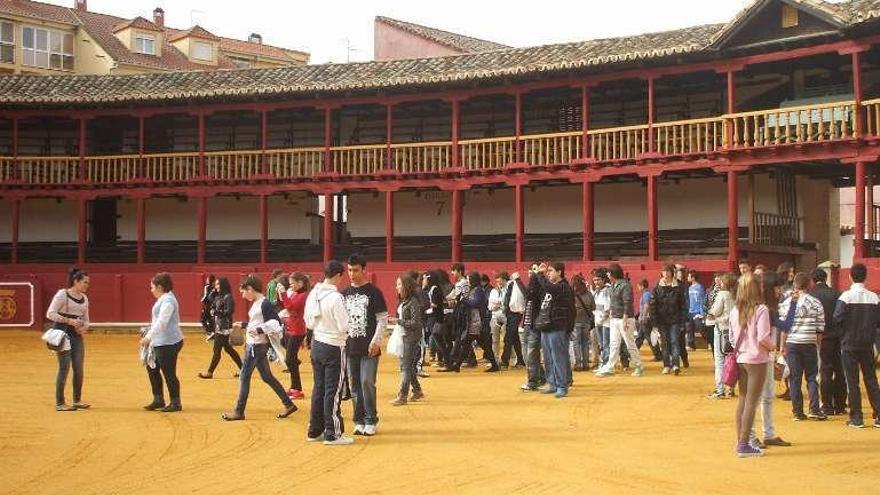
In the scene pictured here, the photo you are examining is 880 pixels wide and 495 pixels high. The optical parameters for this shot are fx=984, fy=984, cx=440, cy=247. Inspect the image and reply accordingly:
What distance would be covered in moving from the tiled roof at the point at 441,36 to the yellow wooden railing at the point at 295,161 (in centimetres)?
1642

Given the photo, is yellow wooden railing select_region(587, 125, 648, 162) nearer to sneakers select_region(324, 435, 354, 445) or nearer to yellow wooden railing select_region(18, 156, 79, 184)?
yellow wooden railing select_region(18, 156, 79, 184)

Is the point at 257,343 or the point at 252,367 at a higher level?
the point at 257,343

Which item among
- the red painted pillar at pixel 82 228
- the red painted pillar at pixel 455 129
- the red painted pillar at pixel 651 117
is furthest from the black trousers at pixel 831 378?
the red painted pillar at pixel 82 228

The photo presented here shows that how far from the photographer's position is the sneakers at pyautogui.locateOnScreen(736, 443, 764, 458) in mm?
9039

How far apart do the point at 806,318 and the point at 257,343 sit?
6039mm

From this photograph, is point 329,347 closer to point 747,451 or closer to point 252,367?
point 252,367

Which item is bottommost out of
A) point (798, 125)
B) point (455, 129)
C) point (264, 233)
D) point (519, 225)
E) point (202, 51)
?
point (264, 233)

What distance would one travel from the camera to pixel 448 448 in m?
9.73

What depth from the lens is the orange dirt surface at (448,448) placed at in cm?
817

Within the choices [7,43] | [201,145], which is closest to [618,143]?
[201,145]

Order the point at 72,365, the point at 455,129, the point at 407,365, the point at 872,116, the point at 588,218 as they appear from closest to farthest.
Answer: the point at 72,365
the point at 407,365
the point at 872,116
the point at 588,218
the point at 455,129

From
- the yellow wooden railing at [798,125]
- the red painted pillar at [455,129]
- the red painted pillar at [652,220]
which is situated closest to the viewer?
the yellow wooden railing at [798,125]

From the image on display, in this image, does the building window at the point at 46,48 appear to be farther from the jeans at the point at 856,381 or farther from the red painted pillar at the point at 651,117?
the jeans at the point at 856,381

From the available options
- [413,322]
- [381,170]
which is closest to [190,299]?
[381,170]
